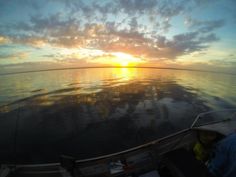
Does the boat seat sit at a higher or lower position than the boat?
higher

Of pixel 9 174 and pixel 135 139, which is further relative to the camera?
pixel 135 139

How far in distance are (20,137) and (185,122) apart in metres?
17.0

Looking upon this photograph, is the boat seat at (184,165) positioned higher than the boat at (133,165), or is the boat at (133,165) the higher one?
the boat seat at (184,165)

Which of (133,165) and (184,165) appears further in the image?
(133,165)

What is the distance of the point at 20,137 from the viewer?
1508cm

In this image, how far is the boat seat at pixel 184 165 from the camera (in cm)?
363

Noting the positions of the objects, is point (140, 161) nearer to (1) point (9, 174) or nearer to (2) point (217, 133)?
(2) point (217, 133)

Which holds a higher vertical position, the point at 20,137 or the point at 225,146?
the point at 225,146

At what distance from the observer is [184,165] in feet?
12.5

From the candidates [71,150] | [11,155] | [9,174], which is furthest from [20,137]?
[9,174]

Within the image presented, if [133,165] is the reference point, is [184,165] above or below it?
above

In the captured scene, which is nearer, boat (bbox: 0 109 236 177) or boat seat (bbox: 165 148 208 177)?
boat seat (bbox: 165 148 208 177)

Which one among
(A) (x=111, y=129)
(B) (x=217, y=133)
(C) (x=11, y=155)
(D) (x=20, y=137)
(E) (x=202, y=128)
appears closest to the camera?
(B) (x=217, y=133)

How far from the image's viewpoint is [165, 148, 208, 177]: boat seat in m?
3.63
